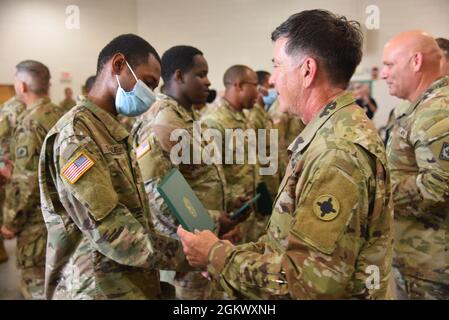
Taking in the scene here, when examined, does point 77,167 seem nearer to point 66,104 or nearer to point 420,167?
point 420,167

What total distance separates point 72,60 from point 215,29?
70 cm

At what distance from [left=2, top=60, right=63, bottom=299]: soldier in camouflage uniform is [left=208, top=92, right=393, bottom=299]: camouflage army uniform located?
2.01 m

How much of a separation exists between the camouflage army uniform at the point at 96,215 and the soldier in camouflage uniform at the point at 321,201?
0.24 meters

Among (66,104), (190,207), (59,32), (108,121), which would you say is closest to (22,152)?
(66,104)

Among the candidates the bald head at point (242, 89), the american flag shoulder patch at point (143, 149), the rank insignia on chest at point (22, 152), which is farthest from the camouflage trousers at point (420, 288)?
the rank insignia on chest at point (22, 152)

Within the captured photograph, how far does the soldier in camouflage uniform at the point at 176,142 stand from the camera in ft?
6.19

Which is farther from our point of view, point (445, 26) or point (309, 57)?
point (445, 26)

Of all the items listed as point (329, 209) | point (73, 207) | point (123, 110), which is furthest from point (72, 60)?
point (329, 209)

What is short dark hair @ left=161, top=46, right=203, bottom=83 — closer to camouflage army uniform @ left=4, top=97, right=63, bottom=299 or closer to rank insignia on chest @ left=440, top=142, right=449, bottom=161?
camouflage army uniform @ left=4, top=97, right=63, bottom=299

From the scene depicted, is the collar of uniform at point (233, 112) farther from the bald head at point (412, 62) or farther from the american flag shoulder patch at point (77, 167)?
the american flag shoulder patch at point (77, 167)

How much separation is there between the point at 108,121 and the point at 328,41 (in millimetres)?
750
